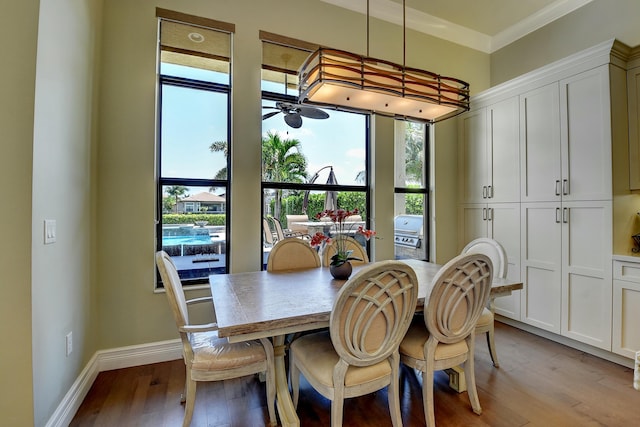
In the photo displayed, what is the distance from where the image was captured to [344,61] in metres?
1.91

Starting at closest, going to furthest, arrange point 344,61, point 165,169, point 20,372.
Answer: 1. point 20,372
2. point 344,61
3. point 165,169

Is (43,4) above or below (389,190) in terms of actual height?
above

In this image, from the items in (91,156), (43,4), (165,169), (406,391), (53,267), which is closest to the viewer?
(43,4)

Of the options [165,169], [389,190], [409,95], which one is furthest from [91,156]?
[389,190]

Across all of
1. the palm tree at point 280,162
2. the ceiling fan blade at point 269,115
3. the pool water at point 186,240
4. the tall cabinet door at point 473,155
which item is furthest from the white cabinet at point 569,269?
the pool water at point 186,240

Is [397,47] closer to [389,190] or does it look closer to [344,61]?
[389,190]

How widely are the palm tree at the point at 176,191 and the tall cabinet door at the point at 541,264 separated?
3.35 m

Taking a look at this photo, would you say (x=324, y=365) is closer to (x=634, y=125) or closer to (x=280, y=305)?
(x=280, y=305)

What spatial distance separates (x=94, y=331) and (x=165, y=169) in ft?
4.52

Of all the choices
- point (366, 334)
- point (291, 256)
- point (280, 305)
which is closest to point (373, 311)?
point (366, 334)

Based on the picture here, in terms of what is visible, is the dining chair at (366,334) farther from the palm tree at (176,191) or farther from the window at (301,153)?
the palm tree at (176,191)

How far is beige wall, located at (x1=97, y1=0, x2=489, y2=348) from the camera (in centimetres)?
Answer: 234

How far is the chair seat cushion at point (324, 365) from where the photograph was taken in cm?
147

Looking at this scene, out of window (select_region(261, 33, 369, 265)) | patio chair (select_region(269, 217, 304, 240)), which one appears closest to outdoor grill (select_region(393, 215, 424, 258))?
window (select_region(261, 33, 369, 265))
